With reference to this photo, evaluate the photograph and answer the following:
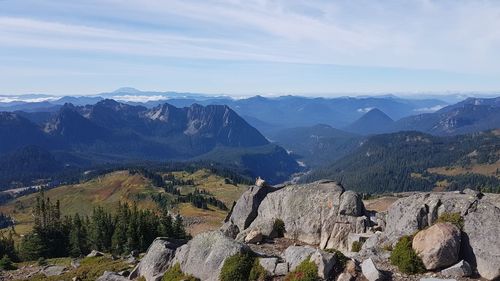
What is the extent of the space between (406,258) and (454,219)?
225 inches

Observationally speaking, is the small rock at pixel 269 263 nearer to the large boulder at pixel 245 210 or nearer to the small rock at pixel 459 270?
the small rock at pixel 459 270

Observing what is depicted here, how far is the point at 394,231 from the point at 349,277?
9.71 meters

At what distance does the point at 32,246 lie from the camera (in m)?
111

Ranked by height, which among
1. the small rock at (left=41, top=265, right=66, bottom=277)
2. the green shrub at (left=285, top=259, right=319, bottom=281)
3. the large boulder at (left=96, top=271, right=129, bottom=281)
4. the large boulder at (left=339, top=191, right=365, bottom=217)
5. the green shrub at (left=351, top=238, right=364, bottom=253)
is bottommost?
the small rock at (left=41, top=265, right=66, bottom=277)

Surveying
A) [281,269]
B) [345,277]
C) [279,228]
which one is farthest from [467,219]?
[279,228]

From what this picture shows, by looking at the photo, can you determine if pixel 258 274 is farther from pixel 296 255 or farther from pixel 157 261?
pixel 157 261

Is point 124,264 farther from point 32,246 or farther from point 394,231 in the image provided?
point 32,246

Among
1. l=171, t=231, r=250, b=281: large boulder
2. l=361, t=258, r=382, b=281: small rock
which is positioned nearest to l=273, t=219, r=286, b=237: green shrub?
l=171, t=231, r=250, b=281: large boulder

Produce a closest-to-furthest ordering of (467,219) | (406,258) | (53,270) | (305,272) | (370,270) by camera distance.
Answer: (370,270) → (305,272) → (406,258) → (467,219) → (53,270)

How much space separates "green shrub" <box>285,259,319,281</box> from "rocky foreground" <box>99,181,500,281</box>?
1.26 feet

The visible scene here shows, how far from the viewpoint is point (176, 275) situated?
40.5 meters

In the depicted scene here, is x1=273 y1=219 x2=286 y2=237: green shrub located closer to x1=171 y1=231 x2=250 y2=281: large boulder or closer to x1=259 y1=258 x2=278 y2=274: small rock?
x1=171 y1=231 x2=250 y2=281: large boulder

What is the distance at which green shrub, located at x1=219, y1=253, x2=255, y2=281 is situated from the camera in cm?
3664

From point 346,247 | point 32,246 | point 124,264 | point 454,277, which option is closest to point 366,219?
point 346,247
